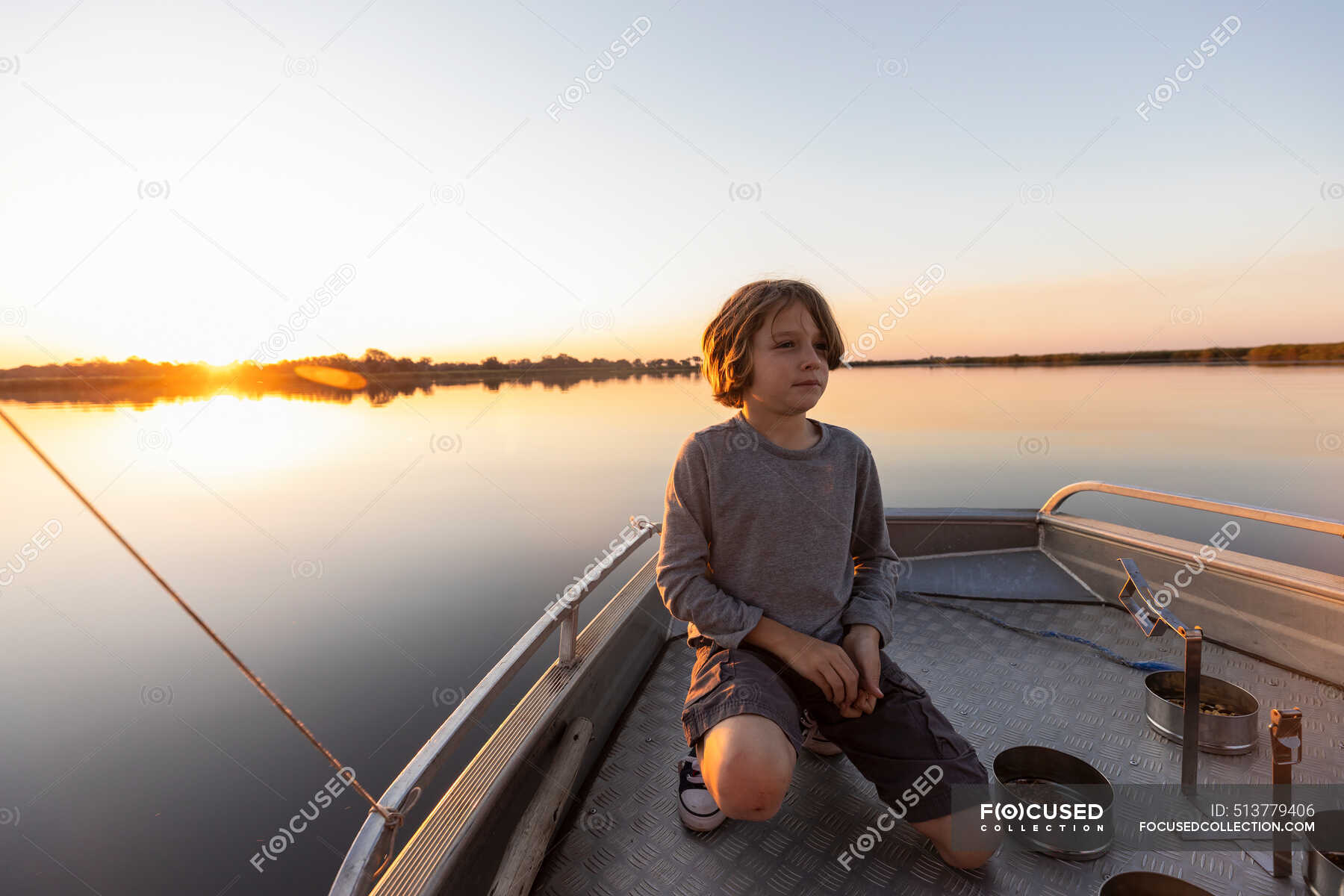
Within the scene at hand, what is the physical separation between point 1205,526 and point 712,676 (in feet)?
24.1

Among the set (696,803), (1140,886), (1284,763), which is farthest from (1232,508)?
(696,803)

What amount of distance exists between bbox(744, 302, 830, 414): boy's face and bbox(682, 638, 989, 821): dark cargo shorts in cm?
67

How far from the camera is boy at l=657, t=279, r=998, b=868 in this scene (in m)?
1.34

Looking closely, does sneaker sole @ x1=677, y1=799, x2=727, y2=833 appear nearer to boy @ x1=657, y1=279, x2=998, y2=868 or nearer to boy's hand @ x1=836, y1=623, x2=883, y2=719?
boy @ x1=657, y1=279, x2=998, y2=868

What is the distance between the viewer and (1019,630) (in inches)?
103

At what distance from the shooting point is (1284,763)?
129cm

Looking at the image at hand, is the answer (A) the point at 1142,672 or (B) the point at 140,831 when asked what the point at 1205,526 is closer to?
(A) the point at 1142,672

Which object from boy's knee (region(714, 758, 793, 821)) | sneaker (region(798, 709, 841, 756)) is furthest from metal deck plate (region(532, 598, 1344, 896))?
boy's knee (region(714, 758, 793, 821))

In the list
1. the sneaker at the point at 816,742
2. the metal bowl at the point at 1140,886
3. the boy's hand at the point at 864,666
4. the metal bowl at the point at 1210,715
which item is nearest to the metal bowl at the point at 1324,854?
the metal bowl at the point at 1140,886

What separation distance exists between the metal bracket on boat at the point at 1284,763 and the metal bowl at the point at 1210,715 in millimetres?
304

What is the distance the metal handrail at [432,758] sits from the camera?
896mm

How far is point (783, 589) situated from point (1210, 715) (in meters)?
1.48

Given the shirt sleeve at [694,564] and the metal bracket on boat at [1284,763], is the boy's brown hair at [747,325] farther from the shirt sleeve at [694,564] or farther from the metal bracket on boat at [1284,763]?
the metal bracket on boat at [1284,763]

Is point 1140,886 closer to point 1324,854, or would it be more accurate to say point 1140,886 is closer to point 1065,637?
point 1324,854
